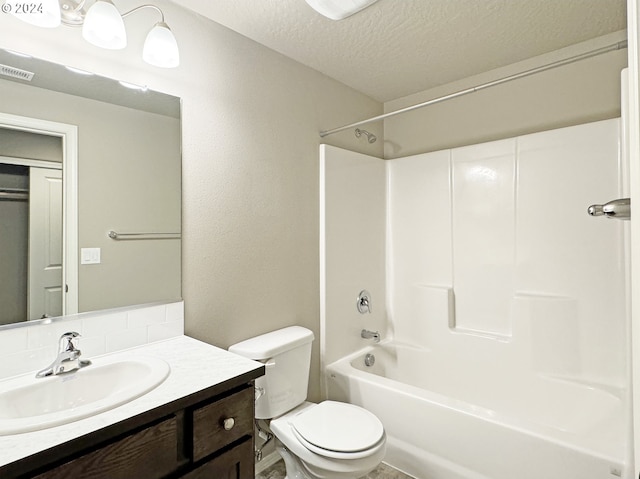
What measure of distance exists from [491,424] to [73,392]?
5.52 feet

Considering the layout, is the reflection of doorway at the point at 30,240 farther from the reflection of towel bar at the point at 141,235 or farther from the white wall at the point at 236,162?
the white wall at the point at 236,162

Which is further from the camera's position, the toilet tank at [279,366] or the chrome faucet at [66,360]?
the toilet tank at [279,366]

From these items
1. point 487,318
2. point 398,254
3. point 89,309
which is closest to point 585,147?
point 487,318

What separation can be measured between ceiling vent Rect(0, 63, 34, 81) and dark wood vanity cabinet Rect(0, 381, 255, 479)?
1188 millimetres

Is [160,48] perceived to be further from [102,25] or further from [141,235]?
[141,235]

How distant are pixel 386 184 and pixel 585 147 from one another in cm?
128

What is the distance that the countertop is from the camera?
791 mm

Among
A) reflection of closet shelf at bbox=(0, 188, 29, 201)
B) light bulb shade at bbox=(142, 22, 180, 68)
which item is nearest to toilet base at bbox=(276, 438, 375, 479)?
reflection of closet shelf at bbox=(0, 188, 29, 201)

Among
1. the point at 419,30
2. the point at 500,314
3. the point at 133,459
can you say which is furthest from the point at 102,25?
the point at 500,314

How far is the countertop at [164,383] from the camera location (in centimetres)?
79

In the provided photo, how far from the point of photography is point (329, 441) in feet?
4.90

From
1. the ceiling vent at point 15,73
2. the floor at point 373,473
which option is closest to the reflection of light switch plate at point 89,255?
the ceiling vent at point 15,73

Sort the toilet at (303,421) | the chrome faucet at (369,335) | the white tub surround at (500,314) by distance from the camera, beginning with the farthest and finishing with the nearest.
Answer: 1. the chrome faucet at (369,335)
2. the white tub surround at (500,314)
3. the toilet at (303,421)

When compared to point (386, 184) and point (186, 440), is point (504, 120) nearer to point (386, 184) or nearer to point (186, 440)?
point (386, 184)
